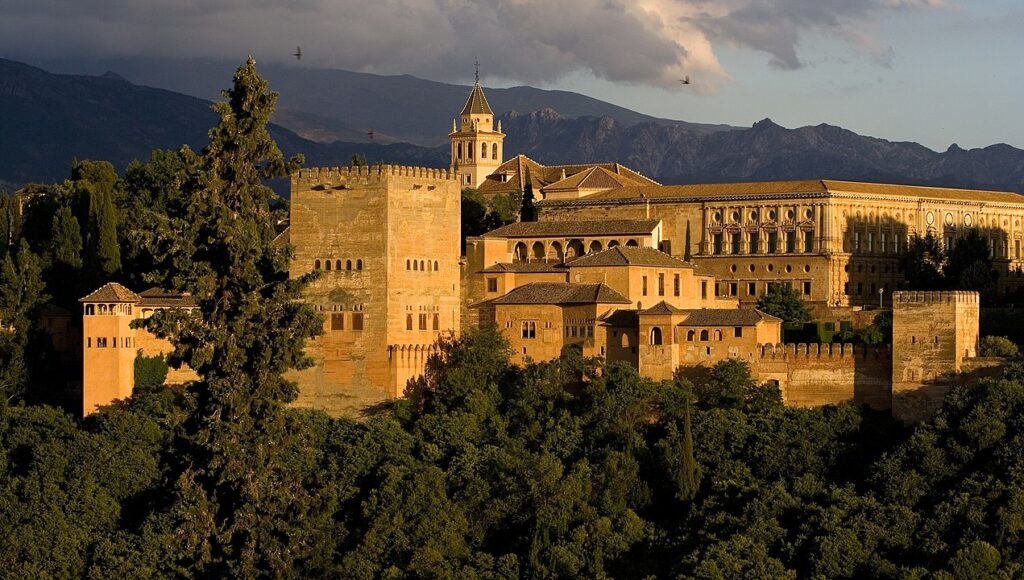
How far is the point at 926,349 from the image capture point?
52.5 meters

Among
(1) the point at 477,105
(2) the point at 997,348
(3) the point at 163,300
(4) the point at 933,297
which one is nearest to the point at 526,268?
(3) the point at 163,300

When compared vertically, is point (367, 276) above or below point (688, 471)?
above

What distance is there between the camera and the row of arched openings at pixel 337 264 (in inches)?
2250

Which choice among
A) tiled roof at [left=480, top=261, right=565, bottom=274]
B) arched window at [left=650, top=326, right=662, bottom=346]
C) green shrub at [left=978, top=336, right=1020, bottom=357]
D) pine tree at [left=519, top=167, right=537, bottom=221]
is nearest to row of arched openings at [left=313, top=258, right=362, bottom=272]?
tiled roof at [left=480, top=261, right=565, bottom=274]

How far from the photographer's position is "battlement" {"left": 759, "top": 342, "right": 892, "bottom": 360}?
54.0 meters

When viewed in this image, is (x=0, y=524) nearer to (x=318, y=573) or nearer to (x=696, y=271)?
(x=318, y=573)

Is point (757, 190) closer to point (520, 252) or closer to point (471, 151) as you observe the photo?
point (520, 252)

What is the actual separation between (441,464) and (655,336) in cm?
736

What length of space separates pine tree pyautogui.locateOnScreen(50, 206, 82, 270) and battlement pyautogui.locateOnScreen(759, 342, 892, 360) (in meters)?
24.7

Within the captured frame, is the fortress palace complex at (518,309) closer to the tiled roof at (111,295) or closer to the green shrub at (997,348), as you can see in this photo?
the tiled roof at (111,295)

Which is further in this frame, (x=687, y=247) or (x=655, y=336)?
(x=687, y=247)

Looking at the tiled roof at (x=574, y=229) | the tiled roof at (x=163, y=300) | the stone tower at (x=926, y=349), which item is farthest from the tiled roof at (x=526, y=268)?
the stone tower at (x=926, y=349)

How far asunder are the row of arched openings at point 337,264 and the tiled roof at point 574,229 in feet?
34.8

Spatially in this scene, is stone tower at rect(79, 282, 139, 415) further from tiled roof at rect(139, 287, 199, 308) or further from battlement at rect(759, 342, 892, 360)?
battlement at rect(759, 342, 892, 360)
